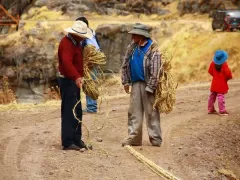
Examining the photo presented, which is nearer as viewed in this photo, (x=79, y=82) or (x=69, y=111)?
(x=79, y=82)

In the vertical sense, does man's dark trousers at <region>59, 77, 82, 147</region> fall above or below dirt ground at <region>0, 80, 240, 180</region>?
above

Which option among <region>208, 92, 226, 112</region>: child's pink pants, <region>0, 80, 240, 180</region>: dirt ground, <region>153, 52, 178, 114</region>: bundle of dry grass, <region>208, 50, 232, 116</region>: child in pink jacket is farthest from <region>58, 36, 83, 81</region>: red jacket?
<region>208, 92, 226, 112</region>: child's pink pants

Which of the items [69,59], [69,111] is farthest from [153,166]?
[69,59]

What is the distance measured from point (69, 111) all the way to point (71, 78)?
0.52m

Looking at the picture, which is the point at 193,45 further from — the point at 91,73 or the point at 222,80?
the point at 91,73

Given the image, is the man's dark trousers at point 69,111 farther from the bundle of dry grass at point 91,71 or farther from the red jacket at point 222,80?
the red jacket at point 222,80

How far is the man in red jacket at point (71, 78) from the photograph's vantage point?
9086 millimetres

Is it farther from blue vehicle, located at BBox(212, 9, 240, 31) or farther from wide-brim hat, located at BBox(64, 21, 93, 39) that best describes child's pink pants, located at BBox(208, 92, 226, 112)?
blue vehicle, located at BBox(212, 9, 240, 31)

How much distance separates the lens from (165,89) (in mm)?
9633

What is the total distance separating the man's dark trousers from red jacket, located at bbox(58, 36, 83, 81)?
16 centimetres

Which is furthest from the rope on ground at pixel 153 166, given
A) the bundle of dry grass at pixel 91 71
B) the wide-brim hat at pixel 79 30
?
the wide-brim hat at pixel 79 30

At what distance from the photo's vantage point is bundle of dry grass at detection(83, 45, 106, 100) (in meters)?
9.78

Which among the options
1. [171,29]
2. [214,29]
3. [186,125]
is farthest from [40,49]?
[186,125]

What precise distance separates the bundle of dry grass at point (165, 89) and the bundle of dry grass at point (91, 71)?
970mm
